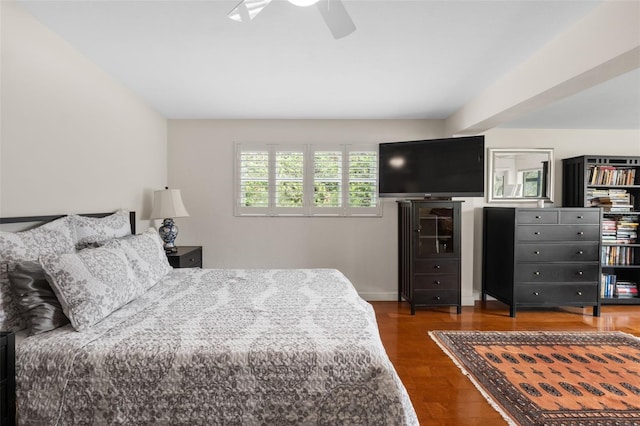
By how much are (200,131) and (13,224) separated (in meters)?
2.65

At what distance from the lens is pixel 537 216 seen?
3.91 metres

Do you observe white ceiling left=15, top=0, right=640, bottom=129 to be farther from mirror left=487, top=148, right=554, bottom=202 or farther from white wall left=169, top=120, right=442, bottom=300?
mirror left=487, top=148, right=554, bottom=202

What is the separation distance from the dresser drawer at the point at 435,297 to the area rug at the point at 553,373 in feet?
1.89

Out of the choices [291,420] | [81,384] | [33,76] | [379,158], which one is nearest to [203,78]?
[33,76]

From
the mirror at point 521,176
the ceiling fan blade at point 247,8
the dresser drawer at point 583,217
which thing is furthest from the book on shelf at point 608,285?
the ceiling fan blade at point 247,8

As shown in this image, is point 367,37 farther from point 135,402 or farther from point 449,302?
point 449,302

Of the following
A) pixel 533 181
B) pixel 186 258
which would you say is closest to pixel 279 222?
pixel 186 258

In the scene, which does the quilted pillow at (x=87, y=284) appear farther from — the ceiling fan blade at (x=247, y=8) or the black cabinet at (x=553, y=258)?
the black cabinet at (x=553, y=258)

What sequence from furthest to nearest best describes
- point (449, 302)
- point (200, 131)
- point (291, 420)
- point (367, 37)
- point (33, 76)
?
point (200, 131) < point (449, 302) < point (367, 37) < point (33, 76) < point (291, 420)

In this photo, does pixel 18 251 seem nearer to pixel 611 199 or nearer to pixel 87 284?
pixel 87 284

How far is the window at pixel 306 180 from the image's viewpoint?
4.47 metres

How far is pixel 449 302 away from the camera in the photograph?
13.2ft

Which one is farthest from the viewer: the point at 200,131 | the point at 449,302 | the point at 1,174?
the point at 200,131

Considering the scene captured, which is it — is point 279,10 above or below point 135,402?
above
